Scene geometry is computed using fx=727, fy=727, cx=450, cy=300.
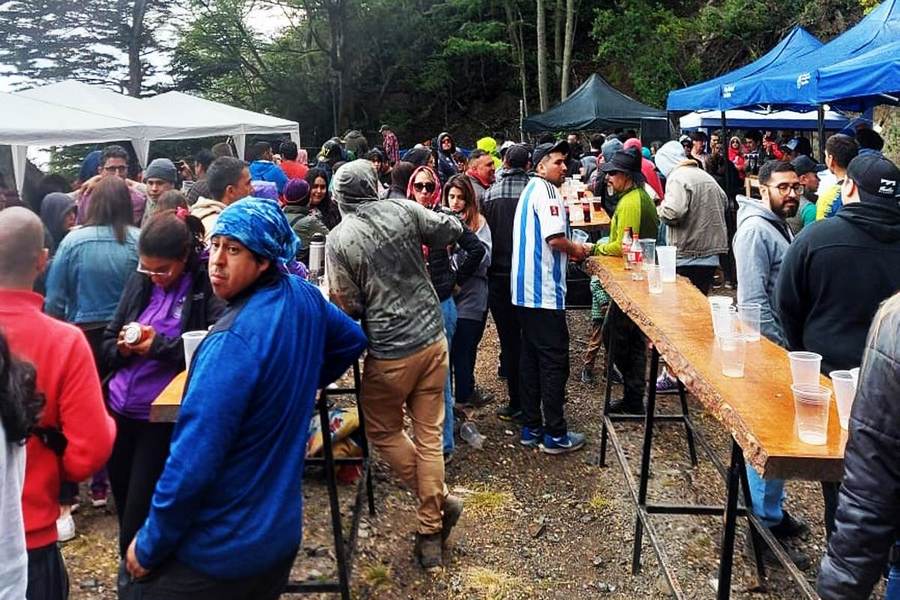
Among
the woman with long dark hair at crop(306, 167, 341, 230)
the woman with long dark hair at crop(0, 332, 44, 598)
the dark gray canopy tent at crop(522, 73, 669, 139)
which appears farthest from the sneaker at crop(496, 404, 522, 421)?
the dark gray canopy tent at crop(522, 73, 669, 139)

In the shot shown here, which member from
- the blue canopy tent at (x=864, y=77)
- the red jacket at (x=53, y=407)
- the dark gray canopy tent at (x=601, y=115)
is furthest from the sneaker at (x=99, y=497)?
the dark gray canopy tent at (x=601, y=115)

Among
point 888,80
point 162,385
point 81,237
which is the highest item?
point 888,80

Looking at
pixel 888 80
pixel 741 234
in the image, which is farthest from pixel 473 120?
pixel 741 234

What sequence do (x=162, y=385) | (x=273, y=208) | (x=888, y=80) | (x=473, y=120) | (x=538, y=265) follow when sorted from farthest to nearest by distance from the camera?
(x=473, y=120) < (x=888, y=80) < (x=538, y=265) < (x=162, y=385) < (x=273, y=208)

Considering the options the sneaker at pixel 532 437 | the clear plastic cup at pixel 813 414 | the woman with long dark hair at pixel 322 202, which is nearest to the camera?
the clear plastic cup at pixel 813 414

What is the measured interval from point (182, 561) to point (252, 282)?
2.39 ft

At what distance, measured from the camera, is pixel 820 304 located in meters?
2.86

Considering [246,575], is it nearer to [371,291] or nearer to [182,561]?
[182,561]

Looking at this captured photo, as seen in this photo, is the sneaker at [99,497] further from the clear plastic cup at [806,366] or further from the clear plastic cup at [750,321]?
the clear plastic cup at [806,366]

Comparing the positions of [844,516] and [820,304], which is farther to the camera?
[820,304]

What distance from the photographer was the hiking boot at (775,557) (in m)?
3.38

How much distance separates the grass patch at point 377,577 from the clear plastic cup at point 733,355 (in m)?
1.87

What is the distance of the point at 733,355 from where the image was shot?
2.41 m

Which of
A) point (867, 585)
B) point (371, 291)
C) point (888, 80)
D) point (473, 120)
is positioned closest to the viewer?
point (867, 585)
